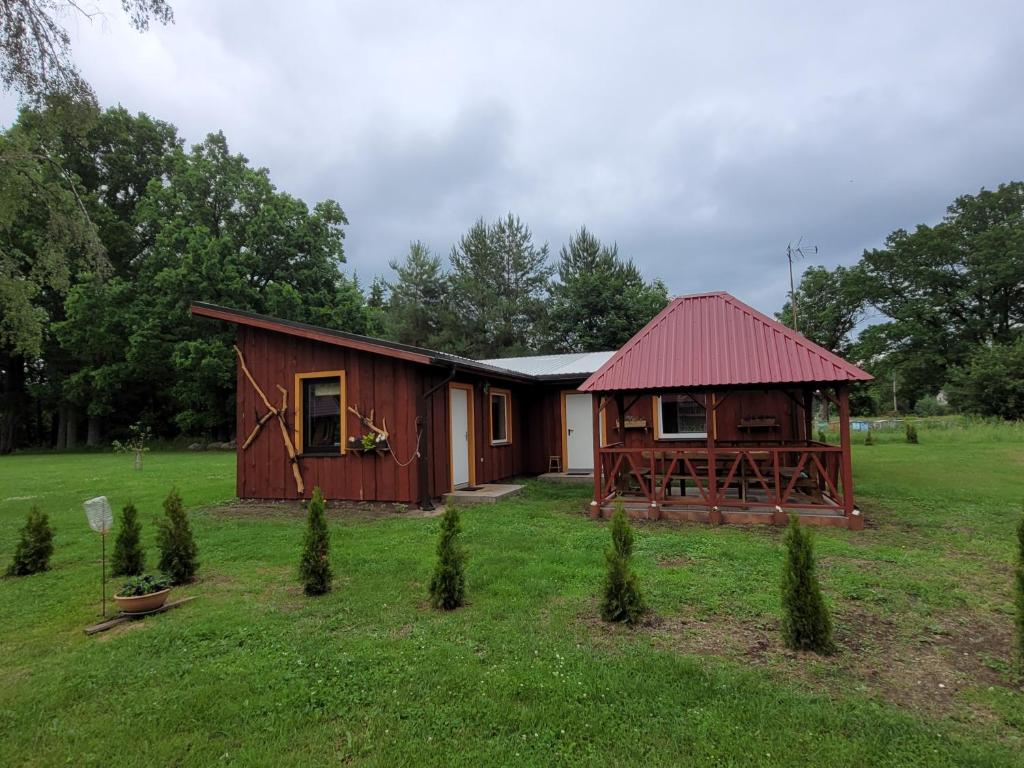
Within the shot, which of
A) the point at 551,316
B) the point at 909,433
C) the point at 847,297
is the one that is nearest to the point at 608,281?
the point at 551,316

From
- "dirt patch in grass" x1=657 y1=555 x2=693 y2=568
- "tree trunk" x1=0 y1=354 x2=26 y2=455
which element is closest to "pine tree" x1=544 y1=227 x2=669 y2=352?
"dirt patch in grass" x1=657 y1=555 x2=693 y2=568

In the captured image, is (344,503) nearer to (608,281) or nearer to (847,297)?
(608,281)

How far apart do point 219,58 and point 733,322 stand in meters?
8.88

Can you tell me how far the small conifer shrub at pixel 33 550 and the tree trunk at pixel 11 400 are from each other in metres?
28.6

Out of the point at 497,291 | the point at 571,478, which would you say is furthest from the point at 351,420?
Answer: the point at 497,291

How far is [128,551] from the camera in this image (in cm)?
517

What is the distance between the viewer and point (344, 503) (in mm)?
8836

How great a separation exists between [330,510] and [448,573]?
503 centimetres

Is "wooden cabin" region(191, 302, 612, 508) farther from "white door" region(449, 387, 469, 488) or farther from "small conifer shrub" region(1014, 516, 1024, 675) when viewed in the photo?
"small conifer shrub" region(1014, 516, 1024, 675)

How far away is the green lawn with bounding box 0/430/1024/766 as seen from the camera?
8.00 feet

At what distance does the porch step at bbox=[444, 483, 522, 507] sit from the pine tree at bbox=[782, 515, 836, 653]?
569 centimetres

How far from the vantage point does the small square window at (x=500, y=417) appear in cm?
1128

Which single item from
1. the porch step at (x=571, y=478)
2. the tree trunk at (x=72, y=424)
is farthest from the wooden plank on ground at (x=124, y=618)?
the tree trunk at (x=72, y=424)

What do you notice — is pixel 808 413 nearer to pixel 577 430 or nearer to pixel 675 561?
pixel 577 430
